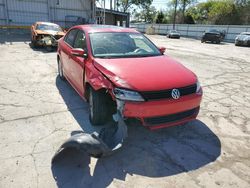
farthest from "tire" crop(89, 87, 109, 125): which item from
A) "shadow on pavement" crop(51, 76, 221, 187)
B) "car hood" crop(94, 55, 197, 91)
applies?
"car hood" crop(94, 55, 197, 91)

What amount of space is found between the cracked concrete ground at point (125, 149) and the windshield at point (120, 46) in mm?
1227

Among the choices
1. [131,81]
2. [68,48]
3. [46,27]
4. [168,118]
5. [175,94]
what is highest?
[46,27]

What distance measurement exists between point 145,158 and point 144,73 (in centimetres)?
124

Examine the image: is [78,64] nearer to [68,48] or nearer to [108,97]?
[68,48]

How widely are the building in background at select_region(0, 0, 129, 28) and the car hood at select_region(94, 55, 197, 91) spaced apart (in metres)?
19.8

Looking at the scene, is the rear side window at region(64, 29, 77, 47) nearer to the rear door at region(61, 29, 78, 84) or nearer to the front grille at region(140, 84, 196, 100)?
the rear door at region(61, 29, 78, 84)

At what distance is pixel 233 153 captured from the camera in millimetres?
3328

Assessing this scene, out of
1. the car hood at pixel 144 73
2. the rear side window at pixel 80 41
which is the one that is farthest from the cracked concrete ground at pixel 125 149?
the rear side window at pixel 80 41

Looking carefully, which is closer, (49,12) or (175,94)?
(175,94)

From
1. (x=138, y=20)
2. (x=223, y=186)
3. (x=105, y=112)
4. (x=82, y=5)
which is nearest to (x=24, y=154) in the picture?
(x=105, y=112)

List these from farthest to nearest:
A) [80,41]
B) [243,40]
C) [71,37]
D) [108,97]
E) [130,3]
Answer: [130,3] → [243,40] → [71,37] → [80,41] → [108,97]

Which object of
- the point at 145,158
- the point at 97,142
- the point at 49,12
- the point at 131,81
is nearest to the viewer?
the point at 97,142

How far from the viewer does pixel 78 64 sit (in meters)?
4.39

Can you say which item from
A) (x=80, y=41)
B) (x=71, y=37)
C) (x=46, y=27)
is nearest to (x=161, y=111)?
(x=80, y=41)
